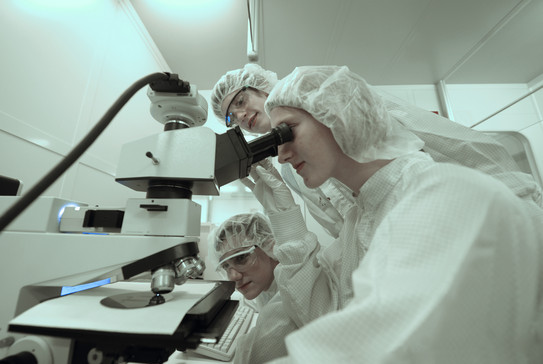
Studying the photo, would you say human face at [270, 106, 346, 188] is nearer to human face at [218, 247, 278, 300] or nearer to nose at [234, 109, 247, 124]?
nose at [234, 109, 247, 124]

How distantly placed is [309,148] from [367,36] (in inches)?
66.6

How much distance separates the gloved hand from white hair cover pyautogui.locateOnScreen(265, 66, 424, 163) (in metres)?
0.34

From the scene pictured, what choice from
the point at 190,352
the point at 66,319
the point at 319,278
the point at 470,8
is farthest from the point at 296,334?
the point at 470,8

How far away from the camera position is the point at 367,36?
1.86 meters

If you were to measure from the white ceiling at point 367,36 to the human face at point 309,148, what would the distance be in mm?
1339

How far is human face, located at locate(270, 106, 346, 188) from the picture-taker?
0.70 m

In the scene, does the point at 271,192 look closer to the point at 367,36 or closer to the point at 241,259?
the point at 241,259

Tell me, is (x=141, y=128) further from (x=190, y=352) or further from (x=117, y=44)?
(x=190, y=352)

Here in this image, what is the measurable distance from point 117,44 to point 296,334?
2.03m

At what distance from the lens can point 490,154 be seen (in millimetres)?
913

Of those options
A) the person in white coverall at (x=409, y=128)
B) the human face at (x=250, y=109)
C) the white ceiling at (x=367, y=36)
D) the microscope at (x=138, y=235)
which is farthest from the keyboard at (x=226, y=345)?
the white ceiling at (x=367, y=36)

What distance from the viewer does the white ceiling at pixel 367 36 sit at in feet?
5.43

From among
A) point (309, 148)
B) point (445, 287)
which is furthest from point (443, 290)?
point (309, 148)

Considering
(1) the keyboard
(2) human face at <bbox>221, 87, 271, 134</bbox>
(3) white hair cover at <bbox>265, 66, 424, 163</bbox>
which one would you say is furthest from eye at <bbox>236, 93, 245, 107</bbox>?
(1) the keyboard
